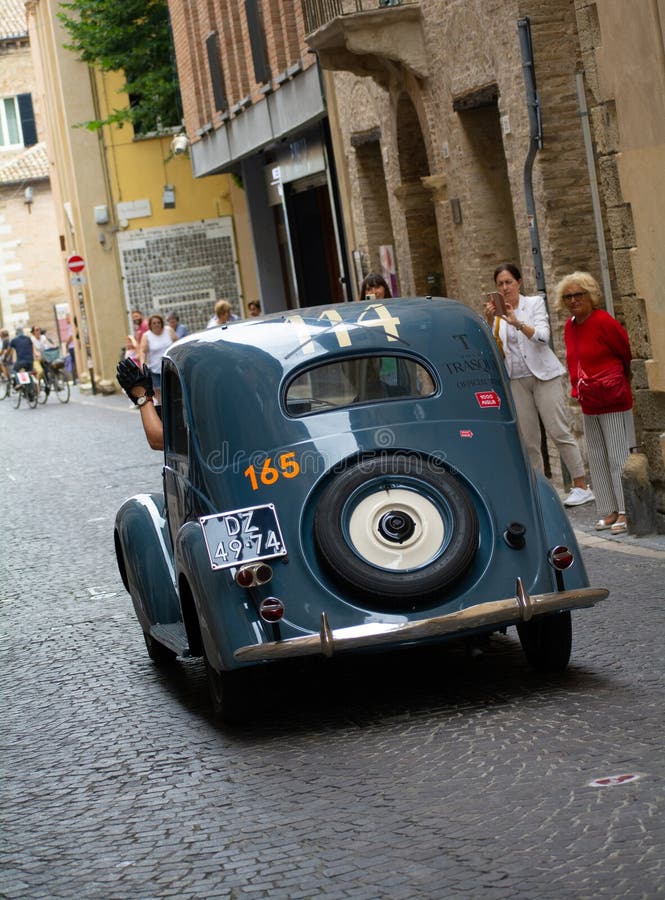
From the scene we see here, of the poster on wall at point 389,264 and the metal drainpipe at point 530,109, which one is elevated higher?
the metal drainpipe at point 530,109

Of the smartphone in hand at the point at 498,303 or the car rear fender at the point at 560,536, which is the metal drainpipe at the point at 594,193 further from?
the car rear fender at the point at 560,536

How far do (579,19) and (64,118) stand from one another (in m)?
34.9

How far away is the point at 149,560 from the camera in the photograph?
8781 millimetres

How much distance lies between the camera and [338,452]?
7.50m

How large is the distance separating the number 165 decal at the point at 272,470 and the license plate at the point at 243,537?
14 cm

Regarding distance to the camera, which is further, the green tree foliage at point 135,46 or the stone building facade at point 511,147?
the green tree foliage at point 135,46

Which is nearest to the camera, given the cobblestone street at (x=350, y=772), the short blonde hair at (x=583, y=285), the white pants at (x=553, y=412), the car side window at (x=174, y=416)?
the cobblestone street at (x=350, y=772)

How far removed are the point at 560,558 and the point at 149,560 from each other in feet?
7.56

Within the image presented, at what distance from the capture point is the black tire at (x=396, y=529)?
7.22m

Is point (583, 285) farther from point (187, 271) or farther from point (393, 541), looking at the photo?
point (187, 271)

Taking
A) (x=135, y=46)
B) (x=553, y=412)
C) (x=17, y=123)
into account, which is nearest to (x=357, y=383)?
(x=553, y=412)

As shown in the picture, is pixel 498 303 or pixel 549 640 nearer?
pixel 549 640

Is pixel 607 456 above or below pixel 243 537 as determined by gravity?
below

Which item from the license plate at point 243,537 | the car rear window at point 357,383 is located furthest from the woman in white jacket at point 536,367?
the license plate at point 243,537
